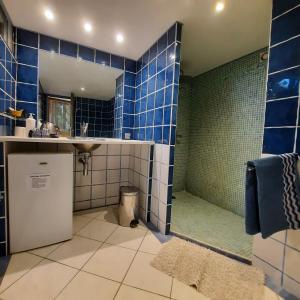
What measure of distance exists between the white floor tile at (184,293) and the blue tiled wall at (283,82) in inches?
37.6

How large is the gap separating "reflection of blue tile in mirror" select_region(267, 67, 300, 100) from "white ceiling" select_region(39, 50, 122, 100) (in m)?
1.66

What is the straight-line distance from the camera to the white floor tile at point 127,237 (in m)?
1.44

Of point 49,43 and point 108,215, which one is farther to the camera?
point 108,215

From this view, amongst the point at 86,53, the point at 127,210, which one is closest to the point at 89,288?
the point at 127,210

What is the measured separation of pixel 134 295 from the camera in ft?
3.19

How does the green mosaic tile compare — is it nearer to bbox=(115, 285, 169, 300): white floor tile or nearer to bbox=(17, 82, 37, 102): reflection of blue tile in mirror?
bbox=(115, 285, 169, 300): white floor tile

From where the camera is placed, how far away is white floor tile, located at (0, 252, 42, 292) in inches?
40.4

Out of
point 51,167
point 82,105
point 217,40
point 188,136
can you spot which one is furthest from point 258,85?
point 51,167

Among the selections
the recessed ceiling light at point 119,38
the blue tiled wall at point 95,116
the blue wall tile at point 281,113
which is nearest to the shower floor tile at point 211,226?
the blue wall tile at point 281,113

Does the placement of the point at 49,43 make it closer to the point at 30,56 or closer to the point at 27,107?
the point at 30,56

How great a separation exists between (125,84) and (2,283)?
6.83 feet

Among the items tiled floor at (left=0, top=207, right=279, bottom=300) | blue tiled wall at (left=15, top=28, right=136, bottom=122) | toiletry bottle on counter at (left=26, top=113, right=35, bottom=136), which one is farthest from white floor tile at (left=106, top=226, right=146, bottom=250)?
blue tiled wall at (left=15, top=28, right=136, bottom=122)

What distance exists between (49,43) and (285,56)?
2.06m

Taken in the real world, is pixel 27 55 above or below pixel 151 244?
above
